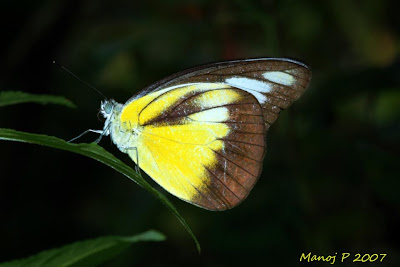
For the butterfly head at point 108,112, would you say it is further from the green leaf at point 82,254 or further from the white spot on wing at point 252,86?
the green leaf at point 82,254

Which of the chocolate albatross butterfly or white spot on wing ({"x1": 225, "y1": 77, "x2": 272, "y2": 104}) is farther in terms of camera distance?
white spot on wing ({"x1": 225, "y1": 77, "x2": 272, "y2": 104})

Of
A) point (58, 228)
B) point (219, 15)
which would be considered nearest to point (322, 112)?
point (219, 15)

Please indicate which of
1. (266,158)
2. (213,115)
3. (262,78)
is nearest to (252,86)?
(262,78)

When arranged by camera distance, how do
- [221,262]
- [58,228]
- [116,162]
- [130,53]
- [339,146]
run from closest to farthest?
[116,162]
[339,146]
[221,262]
[58,228]
[130,53]

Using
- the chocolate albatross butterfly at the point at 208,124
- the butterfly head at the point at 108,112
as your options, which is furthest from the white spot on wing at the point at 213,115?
the butterfly head at the point at 108,112

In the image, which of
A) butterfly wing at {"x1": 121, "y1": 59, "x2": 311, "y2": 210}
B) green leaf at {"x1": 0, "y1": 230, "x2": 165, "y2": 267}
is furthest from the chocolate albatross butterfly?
green leaf at {"x1": 0, "y1": 230, "x2": 165, "y2": 267}

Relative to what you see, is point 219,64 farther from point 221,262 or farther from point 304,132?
point 221,262

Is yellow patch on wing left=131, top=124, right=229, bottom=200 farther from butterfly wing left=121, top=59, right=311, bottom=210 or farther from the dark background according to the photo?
the dark background
